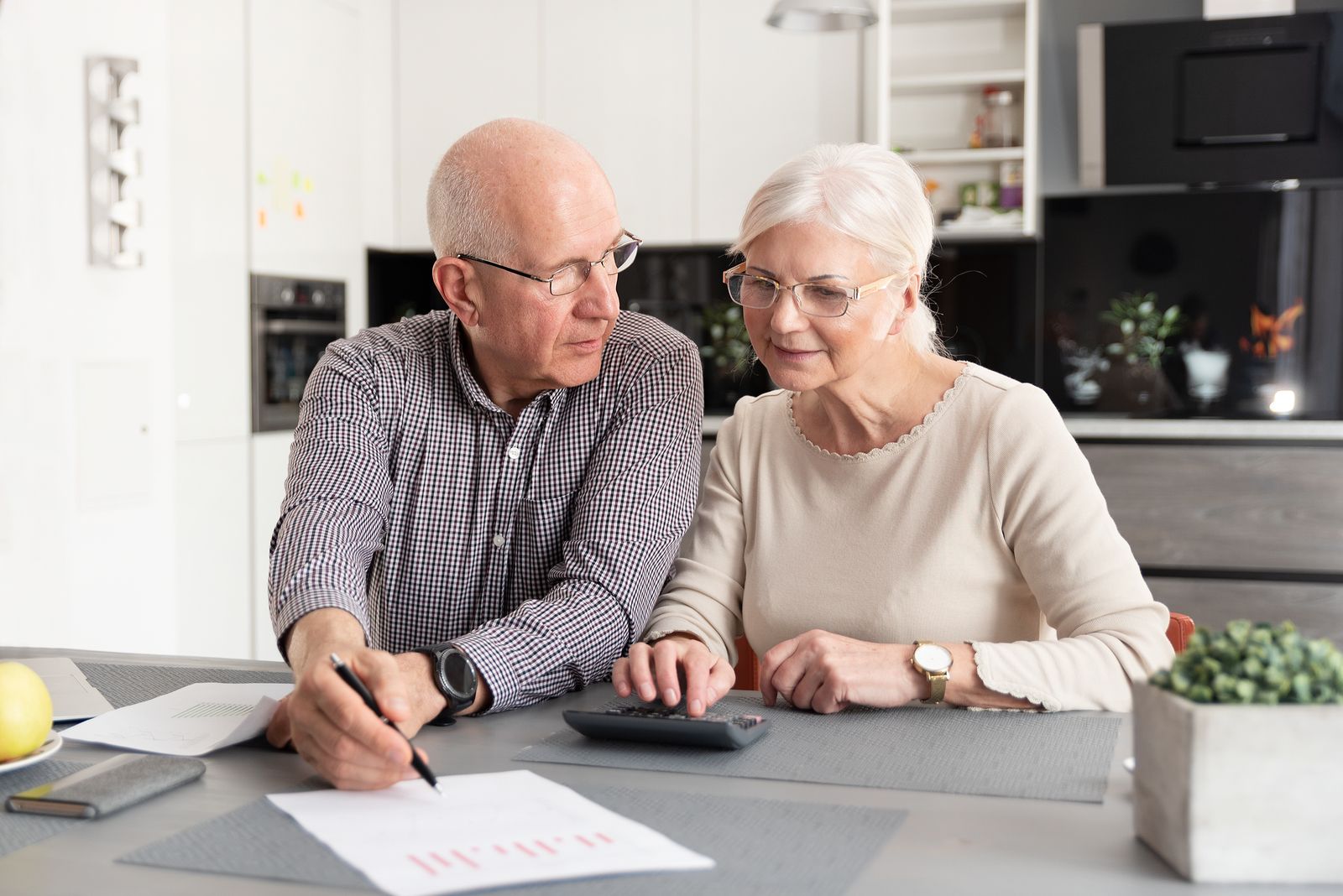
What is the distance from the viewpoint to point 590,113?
15.0ft

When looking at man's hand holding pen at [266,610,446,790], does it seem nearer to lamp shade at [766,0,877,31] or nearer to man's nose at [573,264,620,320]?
man's nose at [573,264,620,320]

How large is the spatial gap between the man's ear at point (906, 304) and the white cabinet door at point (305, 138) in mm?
2737

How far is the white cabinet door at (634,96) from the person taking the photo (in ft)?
14.7

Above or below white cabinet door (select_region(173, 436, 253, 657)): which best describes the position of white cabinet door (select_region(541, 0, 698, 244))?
above

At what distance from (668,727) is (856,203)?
0.70 metres

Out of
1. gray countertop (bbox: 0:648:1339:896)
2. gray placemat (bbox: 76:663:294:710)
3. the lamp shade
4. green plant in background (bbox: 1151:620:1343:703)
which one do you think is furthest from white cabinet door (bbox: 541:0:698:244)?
green plant in background (bbox: 1151:620:1343:703)

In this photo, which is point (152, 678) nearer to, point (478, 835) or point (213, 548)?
point (478, 835)

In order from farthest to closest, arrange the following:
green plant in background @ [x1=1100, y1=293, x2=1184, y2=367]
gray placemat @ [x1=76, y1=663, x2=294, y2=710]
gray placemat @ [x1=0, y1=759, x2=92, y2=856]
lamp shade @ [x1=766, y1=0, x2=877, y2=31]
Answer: green plant in background @ [x1=1100, y1=293, x2=1184, y2=367] < lamp shade @ [x1=766, y1=0, x2=877, y2=31] < gray placemat @ [x1=76, y1=663, x2=294, y2=710] < gray placemat @ [x1=0, y1=759, x2=92, y2=856]

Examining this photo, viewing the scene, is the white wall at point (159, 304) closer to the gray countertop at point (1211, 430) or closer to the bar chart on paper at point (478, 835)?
the gray countertop at point (1211, 430)

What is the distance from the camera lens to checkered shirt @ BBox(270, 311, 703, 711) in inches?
63.9

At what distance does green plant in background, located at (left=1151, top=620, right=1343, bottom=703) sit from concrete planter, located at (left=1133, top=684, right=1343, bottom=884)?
0.01 m

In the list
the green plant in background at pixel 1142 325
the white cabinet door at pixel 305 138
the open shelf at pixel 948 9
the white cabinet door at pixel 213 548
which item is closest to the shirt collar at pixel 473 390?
the white cabinet door at pixel 213 548

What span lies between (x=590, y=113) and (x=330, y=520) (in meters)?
3.28

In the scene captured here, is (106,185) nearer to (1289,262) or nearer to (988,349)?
(988,349)
